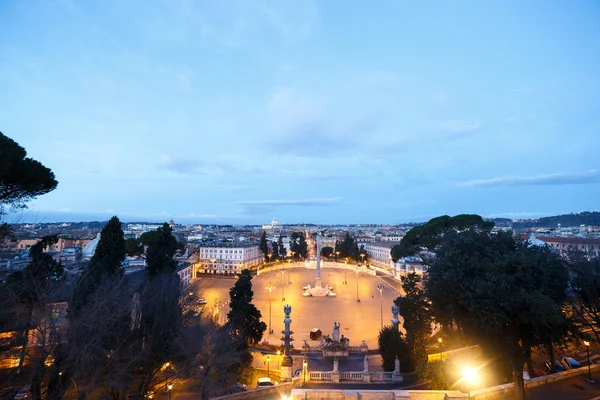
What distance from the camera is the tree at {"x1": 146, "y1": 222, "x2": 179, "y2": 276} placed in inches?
783

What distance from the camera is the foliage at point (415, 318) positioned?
18.0 m

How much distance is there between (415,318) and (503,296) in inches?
314

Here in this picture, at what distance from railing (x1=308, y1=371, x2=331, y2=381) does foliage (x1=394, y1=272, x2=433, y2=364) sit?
4.75 m

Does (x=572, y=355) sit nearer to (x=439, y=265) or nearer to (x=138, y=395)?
(x=439, y=265)

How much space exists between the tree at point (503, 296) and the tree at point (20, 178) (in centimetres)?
1727

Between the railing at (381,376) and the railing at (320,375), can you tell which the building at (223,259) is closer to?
the railing at (320,375)

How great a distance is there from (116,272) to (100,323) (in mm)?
7531

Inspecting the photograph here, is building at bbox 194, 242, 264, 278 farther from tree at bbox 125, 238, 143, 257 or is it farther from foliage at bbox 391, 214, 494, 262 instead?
foliage at bbox 391, 214, 494, 262

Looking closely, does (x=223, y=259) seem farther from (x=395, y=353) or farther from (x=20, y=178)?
(x=20, y=178)

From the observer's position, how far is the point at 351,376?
15719mm

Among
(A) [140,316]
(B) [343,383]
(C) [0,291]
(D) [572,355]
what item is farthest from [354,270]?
(C) [0,291]

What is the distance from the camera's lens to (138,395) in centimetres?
1128

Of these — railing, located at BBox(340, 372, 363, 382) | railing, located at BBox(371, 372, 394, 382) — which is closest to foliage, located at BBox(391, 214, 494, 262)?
railing, located at BBox(371, 372, 394, 382)

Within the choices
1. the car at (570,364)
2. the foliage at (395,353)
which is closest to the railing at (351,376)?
the foliage at (395,353)
